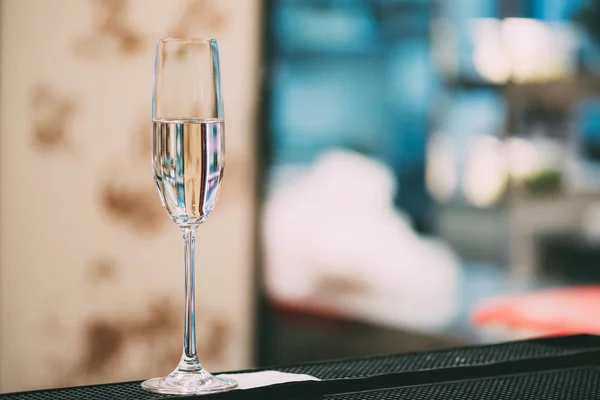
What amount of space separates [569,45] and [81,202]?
2130 millimetres

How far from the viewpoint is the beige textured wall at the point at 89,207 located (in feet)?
9.33

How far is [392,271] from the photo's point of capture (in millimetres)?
3371

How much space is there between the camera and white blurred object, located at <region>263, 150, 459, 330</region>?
331 centimetres

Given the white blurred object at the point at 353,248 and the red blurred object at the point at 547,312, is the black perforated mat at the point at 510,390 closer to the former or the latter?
the red blurred object at the point at 547,312

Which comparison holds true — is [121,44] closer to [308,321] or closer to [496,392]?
[308,321]

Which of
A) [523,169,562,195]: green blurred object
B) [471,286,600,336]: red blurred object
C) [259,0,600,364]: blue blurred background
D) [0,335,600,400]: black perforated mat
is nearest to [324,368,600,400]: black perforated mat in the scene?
[0,335,600,400]: black perforated mat

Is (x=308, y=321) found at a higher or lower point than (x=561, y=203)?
lower

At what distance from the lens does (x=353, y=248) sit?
11.0 ft

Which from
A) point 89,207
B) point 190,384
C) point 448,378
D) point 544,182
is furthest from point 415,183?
point 190,384

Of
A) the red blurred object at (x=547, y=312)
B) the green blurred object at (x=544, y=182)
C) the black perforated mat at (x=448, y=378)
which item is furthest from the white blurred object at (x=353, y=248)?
the black perforated mat at (x=448, y=378)

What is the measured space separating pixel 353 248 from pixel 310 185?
0.26 meters

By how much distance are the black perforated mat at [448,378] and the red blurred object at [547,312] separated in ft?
6.31

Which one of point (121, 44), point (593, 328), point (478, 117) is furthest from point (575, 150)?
point (121, 44)

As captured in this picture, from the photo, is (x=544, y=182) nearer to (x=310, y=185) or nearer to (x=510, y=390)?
(x=310, y=185)
